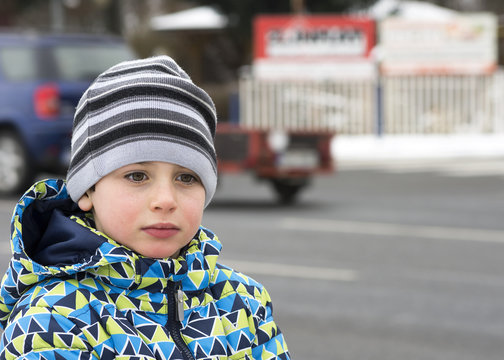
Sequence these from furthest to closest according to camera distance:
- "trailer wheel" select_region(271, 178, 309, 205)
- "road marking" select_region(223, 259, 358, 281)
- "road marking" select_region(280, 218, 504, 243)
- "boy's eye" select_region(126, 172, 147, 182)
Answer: "trailer wheel" select_region(271, 178, 309, 205) < "road marking" select_region(280, 218, 504, 243) < "road marking" select_region(223, 259, 358, 281) < "boy's eye" select_region(126, 172, 147, 182)

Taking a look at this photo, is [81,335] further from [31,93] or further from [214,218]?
[31,93]

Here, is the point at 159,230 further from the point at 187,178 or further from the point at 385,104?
the point at 385,104

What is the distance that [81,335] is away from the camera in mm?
1671

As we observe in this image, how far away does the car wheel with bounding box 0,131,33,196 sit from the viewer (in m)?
11.5

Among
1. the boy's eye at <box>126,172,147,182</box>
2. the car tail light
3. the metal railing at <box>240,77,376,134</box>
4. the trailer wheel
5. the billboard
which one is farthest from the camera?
the metal railing at <box>240,77,376,134</box>

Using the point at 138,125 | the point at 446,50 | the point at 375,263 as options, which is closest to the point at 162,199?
the point at 138,125

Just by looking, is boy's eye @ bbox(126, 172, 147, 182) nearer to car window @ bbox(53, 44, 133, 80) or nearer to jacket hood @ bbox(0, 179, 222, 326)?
jacket hood @ bbox(0, 179, 222, 326)

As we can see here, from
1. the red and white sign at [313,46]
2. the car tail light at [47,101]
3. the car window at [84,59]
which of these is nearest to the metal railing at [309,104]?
the red and white sign at [313,46]

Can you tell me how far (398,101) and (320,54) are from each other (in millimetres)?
2081

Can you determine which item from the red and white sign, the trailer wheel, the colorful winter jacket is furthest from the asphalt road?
the red and white sign

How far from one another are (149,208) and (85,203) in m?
0.17

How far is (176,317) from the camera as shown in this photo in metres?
1.77

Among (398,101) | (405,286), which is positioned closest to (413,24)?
(398,101)

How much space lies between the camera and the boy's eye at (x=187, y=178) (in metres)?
1.86
